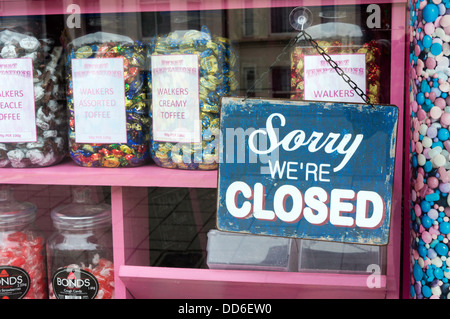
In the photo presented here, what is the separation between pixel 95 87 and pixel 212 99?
0.25m

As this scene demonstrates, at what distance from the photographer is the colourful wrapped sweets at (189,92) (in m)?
1.05

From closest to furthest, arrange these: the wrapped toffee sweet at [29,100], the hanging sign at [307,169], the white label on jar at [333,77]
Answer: the hanging sign at [307,169] → the white label on jar at [333,77] → the wrapped toffee sweet at [29,100]

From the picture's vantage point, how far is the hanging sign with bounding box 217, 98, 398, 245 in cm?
89

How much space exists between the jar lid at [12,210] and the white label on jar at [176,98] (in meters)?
0.38

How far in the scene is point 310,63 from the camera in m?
1.02

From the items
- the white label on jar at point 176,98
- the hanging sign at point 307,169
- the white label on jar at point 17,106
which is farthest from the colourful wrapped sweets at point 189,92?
the white label on jar at point 17,106

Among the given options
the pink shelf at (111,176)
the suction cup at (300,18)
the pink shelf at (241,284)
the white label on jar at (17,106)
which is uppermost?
the suction cup at (300,18)

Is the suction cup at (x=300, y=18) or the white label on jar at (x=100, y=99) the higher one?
the suction cup at (x=300, y=18)

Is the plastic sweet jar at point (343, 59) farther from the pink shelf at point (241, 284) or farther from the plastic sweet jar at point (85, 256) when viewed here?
the plastic sweet jar at point (85, 256)

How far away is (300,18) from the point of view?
3.37 ft

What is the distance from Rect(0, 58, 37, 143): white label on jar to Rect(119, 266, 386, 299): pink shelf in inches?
14.4

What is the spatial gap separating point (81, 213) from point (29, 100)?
0.28 meters

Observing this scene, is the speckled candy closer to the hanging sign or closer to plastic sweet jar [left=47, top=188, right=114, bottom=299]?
the hanging sign

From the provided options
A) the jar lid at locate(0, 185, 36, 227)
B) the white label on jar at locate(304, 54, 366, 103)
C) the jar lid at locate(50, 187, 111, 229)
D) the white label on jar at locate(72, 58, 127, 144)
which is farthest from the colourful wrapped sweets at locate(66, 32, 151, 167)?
the white label on jar at locate(304, 54, 366, 103)
